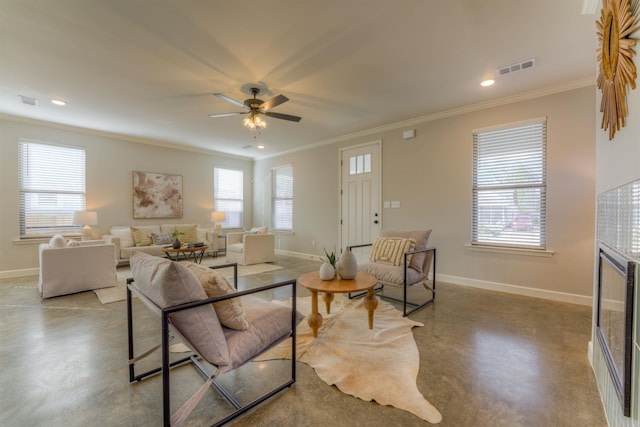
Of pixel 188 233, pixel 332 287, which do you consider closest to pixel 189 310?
pixel 332 287

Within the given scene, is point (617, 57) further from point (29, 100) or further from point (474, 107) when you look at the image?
point (29, 100)

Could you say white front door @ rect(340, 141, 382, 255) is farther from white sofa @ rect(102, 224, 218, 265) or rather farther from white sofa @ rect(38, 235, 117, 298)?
white sofa @ rect(38, 235, 117, 298)

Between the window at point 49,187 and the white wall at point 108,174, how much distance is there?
0.09 metres

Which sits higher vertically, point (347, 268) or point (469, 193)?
point (469, 193)

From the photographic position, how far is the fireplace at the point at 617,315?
40.4 inches

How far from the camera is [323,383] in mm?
1773

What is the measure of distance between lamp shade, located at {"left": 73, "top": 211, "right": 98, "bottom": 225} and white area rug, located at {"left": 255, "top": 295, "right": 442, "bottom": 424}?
14.6ft

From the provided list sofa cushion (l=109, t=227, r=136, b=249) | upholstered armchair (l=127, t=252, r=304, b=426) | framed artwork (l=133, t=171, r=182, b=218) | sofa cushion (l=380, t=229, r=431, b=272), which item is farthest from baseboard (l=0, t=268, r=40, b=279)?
sofa cushion (l=380, t=229, r=431, b=272)

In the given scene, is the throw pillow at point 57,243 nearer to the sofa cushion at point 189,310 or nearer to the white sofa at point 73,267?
the white sofa at point 73,267

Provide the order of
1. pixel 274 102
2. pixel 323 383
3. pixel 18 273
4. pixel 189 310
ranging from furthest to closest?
pixel 18 273 < pixel 274 102 < pixel 323 383 < pixel 189 310

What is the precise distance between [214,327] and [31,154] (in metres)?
5.81

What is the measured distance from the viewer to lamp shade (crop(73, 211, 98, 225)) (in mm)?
4738

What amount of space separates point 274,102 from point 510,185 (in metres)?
3.26

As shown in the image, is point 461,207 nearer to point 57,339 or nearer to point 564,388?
point 564,388
